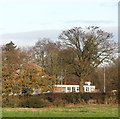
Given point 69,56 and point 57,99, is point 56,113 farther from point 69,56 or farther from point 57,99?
point 69,56

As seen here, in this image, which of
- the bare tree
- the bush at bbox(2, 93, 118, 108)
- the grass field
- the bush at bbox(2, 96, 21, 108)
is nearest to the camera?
the grass field

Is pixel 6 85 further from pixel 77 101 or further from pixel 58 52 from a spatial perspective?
pixel 58 52

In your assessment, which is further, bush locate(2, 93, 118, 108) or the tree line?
the tree line

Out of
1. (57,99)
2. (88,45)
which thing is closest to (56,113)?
(57,99)

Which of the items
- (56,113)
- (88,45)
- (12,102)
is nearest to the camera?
(56,113)

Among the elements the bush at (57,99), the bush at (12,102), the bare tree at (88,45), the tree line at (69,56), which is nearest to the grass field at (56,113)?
the bush at (57,99)

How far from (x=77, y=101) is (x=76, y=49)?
12.1m

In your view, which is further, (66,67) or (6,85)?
(66,67)

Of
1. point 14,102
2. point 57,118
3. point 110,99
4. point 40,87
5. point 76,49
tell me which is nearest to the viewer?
point 57,118

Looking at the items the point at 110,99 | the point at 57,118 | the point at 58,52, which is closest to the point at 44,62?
the point at 58,52

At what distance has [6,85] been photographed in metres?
25.8

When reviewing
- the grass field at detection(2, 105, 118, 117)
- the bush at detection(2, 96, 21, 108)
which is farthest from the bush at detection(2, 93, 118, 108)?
the grass field at detection(2, 105, 118, 117)

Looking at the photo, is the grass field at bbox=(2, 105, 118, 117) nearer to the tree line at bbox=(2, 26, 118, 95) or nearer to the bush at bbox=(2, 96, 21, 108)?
the bush at bbox=(2, 96, 21, 108)

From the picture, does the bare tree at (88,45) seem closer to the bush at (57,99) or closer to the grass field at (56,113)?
the bush at (57,99)
